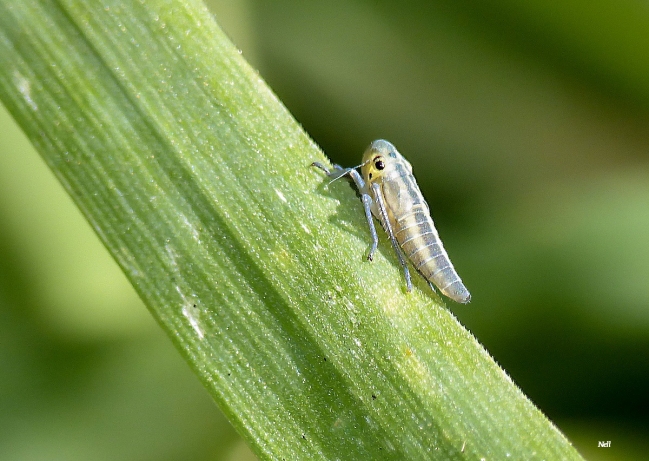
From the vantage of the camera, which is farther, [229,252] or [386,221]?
[386,221]

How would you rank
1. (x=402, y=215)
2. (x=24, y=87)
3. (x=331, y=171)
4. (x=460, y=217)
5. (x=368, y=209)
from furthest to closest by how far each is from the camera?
(x=460, y=217), (x=402, y=215), (x=368, y=209), (x=331, y=171), (x=24, y=87)

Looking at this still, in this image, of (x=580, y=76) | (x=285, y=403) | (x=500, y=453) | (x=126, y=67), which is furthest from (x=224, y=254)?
(x=580, y=76)

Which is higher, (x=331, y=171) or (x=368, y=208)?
(x=331, y=171)

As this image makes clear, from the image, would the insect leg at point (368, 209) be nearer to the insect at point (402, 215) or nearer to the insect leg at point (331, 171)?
the insect at point (402, 215)

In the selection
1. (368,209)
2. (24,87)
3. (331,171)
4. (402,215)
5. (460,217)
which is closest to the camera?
(24,87)

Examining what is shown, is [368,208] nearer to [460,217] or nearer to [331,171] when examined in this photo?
[331,171]

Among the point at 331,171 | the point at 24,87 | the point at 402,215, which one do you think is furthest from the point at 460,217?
the point at 24,87
